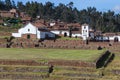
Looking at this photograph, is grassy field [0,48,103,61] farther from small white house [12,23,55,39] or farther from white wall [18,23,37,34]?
white wall [18,23,37,34]

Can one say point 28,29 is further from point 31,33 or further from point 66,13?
point 66,13

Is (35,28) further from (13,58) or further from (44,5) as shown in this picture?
(44,5)

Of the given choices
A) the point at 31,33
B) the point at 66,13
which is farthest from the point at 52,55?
the point at 66,13

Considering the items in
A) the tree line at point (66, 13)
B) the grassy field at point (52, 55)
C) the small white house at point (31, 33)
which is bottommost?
the grassy field at point (52, 55)

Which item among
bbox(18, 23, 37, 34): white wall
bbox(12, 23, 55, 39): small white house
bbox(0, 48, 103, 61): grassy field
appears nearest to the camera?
bbox(0, 48, 103, 61): grassy field

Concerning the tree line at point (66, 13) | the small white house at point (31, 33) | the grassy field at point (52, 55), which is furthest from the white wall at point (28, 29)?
the tree line at point (66, 13)

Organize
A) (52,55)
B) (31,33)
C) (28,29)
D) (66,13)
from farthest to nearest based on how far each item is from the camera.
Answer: (66,13) < (28,29) < (31,33) < (52,55)

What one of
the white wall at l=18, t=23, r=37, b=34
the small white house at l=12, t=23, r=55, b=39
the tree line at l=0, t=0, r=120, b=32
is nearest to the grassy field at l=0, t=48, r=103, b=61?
the small white house at l=12, t=23, r=55, b=39

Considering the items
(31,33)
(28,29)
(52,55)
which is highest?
(28,29)

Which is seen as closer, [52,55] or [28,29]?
[52,55]

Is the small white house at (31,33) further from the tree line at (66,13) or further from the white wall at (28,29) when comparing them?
the tree line at (66,13)

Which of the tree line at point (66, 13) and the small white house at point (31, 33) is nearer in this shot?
the small white house at point (31, 33)

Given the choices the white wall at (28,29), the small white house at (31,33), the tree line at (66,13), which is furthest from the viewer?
the tree line at (66,13)

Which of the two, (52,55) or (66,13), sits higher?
(66,13)
